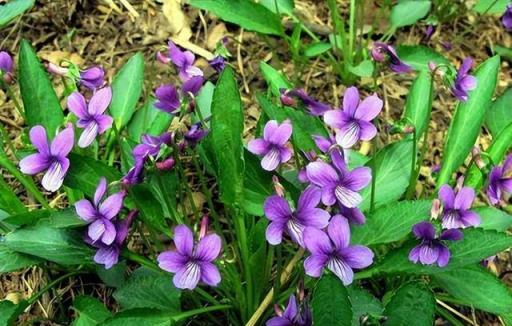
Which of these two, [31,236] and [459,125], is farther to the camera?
[459,125]

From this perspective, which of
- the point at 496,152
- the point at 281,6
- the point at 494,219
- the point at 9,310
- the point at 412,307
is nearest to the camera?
the point at 412,307

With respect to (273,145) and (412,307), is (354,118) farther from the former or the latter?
(412,307)

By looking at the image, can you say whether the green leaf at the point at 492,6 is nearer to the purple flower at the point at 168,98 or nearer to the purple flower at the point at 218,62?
the purple flower at the point at 218,62

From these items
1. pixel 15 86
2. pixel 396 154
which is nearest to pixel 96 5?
pixel 15 86

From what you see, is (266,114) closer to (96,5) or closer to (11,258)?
(11,258)

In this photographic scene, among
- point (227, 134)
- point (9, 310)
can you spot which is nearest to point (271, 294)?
point (227, 134)
